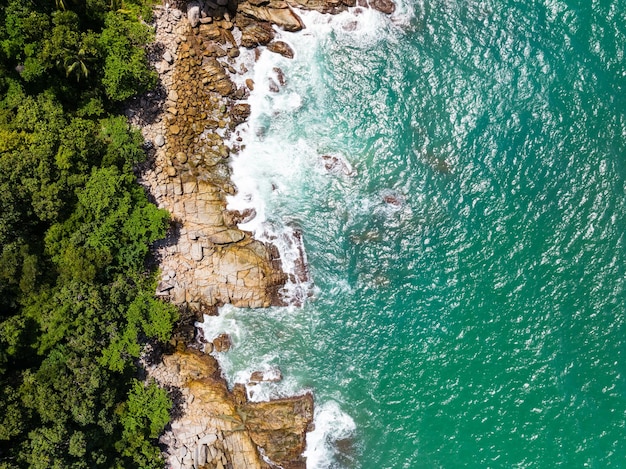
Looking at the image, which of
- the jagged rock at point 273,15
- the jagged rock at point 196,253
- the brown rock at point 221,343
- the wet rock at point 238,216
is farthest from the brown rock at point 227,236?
the jagged rock at point 273,15

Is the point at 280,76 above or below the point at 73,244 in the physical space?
above

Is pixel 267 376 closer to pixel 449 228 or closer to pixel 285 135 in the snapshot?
pixel 449 228

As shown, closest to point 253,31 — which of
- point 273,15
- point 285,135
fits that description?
point 273,15

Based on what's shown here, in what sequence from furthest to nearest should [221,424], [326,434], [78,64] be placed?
[326,434], [221,424], [78,64]

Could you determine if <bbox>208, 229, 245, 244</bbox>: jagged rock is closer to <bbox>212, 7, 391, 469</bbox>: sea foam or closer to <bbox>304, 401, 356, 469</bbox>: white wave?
<bbox>212, 7, 391, 469</bbox>: sea foam

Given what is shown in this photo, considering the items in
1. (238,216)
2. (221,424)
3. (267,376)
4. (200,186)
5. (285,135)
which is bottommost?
(221,424)

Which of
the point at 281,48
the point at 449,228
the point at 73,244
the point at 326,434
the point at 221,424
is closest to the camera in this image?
the point at 73,244
